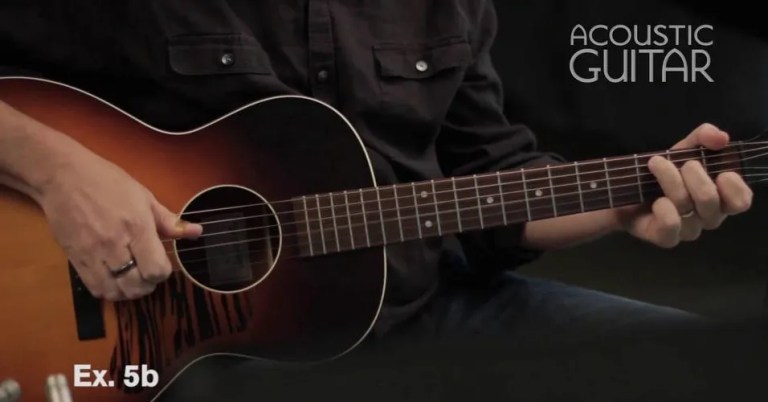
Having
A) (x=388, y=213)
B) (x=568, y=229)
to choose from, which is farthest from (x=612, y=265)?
(x=388, y=213)

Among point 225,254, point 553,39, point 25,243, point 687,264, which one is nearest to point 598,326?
point 687,264

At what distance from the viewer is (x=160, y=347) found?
0.79 meters

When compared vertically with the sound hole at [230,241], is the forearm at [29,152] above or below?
above

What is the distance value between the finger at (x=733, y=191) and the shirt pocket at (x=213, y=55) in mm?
480

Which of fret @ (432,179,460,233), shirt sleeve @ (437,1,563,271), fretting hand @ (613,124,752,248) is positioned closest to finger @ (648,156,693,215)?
fretting hand @ (613,124,752,248)

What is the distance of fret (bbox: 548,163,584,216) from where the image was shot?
833mm

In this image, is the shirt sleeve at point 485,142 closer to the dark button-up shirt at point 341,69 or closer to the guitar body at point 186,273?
the dark button-up shirt at point 341,69

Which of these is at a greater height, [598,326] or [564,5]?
[564,5]

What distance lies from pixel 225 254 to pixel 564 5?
0.44 m

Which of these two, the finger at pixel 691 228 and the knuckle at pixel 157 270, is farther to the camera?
the finger at pixel 691 228

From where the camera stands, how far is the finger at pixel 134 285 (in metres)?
0.77

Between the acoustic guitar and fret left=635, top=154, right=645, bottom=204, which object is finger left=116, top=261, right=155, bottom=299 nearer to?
the acoustic guitar

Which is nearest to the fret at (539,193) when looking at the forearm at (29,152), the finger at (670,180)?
the finger at (670,180)

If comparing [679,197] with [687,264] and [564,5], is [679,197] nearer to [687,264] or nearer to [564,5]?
[687,264]
